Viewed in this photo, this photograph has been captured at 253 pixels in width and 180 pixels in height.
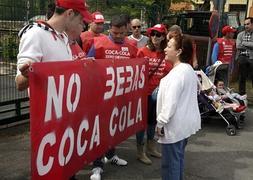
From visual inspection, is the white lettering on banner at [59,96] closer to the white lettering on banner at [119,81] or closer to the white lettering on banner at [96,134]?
the white lettering on banner at [96,134]

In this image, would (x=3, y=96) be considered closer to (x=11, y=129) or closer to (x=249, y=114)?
(x=11, y=129)

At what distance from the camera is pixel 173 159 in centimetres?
386

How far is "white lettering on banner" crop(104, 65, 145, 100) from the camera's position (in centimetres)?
380

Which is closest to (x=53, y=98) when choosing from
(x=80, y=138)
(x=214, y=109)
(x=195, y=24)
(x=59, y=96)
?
(x=59, y=96)

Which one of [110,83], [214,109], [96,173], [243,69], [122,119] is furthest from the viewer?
[243,69]

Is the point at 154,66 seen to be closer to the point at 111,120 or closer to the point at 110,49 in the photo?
the point at 110,49

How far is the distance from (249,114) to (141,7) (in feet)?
11.2

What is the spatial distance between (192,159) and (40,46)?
3553 mm

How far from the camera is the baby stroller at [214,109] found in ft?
23.4

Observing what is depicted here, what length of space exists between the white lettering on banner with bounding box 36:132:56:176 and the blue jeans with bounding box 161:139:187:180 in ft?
4.58

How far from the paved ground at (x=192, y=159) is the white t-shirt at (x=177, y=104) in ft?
4.36

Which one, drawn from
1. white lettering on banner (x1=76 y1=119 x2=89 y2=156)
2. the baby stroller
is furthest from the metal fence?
white lettering on banner (x1=76 y1=119 x2=89 y2=156)

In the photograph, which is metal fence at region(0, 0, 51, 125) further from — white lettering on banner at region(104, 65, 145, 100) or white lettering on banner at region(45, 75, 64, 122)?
white lettering on banner at region(45, 75, 64, 122)

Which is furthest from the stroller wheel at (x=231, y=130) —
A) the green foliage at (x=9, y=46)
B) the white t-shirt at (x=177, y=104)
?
the green foliage at (x=9, y=46)
